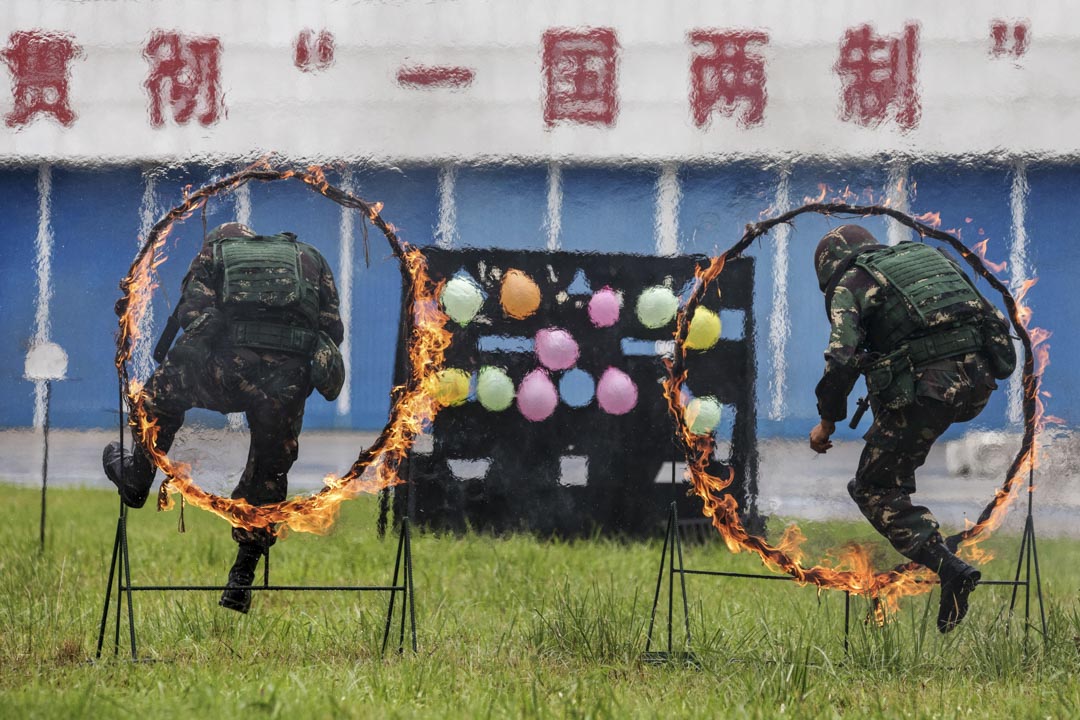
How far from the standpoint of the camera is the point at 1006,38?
27.8ft

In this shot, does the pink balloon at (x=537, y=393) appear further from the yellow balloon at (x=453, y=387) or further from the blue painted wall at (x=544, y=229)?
the blue painted wall at (x=544, y=229)

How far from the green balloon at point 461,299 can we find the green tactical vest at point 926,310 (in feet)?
9.61

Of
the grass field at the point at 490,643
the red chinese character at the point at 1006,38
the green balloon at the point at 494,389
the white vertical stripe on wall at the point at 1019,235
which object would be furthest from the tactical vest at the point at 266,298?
the red chinese character at the point at 1006,38

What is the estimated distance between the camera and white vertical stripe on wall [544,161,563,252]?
861 centimetres

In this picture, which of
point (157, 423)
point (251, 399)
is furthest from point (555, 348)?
point (157, 423)

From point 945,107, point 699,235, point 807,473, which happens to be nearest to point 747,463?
point 807,473

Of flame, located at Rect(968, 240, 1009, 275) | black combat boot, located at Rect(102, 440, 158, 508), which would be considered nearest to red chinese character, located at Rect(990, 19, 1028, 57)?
flame, located at Rect(968, 240, 1009, 275)

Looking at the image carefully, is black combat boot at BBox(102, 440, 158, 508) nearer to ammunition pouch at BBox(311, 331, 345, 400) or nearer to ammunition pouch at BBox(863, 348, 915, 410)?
ammunition pouch at BBox(311, 331, 345, 400)

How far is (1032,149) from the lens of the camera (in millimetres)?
8344

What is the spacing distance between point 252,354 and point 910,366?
3101 millimetres

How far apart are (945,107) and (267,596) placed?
16.5ft

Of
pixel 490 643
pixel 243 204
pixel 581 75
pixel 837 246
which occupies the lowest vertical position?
pixel 490 643

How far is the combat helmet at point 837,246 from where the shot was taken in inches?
265

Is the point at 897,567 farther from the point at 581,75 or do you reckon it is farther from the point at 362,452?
the point at 581,75
